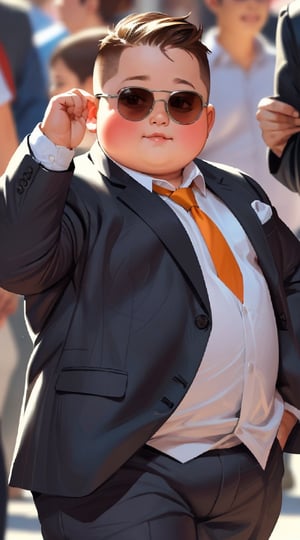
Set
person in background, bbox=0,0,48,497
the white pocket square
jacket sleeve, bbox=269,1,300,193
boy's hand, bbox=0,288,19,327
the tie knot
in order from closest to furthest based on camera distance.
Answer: the tie knot, the white pocket square, jacket sleeve, bbox=269,1,300,193, boy's hand, bbox=0,288,19,327, person in background, bbox=0,0,48,497

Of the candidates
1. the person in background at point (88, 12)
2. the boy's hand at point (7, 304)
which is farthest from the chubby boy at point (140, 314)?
the person in background at point (88, 12)

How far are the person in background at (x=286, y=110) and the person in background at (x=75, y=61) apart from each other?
101 inches

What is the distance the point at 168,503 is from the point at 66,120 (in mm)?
836

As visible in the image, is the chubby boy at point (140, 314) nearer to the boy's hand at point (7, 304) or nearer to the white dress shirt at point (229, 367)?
the white dress shirt at point (229, 367)

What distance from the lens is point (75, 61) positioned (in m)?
6.75

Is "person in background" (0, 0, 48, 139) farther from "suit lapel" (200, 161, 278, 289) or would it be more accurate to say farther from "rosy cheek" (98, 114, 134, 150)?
"rosy cheek" (98, 114, 134, 150)

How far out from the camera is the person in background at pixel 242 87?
262 inches

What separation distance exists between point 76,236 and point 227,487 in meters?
0.64

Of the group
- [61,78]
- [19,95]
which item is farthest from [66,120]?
[61,78]

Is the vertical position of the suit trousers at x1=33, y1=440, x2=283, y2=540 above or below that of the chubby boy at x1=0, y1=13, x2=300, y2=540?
below

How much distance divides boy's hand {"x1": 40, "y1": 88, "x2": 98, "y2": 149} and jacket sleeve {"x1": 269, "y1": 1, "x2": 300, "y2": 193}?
85 cm

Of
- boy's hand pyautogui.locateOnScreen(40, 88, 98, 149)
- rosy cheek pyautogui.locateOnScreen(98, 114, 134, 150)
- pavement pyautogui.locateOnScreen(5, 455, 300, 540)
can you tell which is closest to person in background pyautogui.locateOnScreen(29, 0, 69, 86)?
pavement pyautogui.locateOnScreen(5, 455, 300, 540)

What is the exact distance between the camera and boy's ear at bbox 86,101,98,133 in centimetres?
351

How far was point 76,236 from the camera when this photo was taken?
3.31 m
